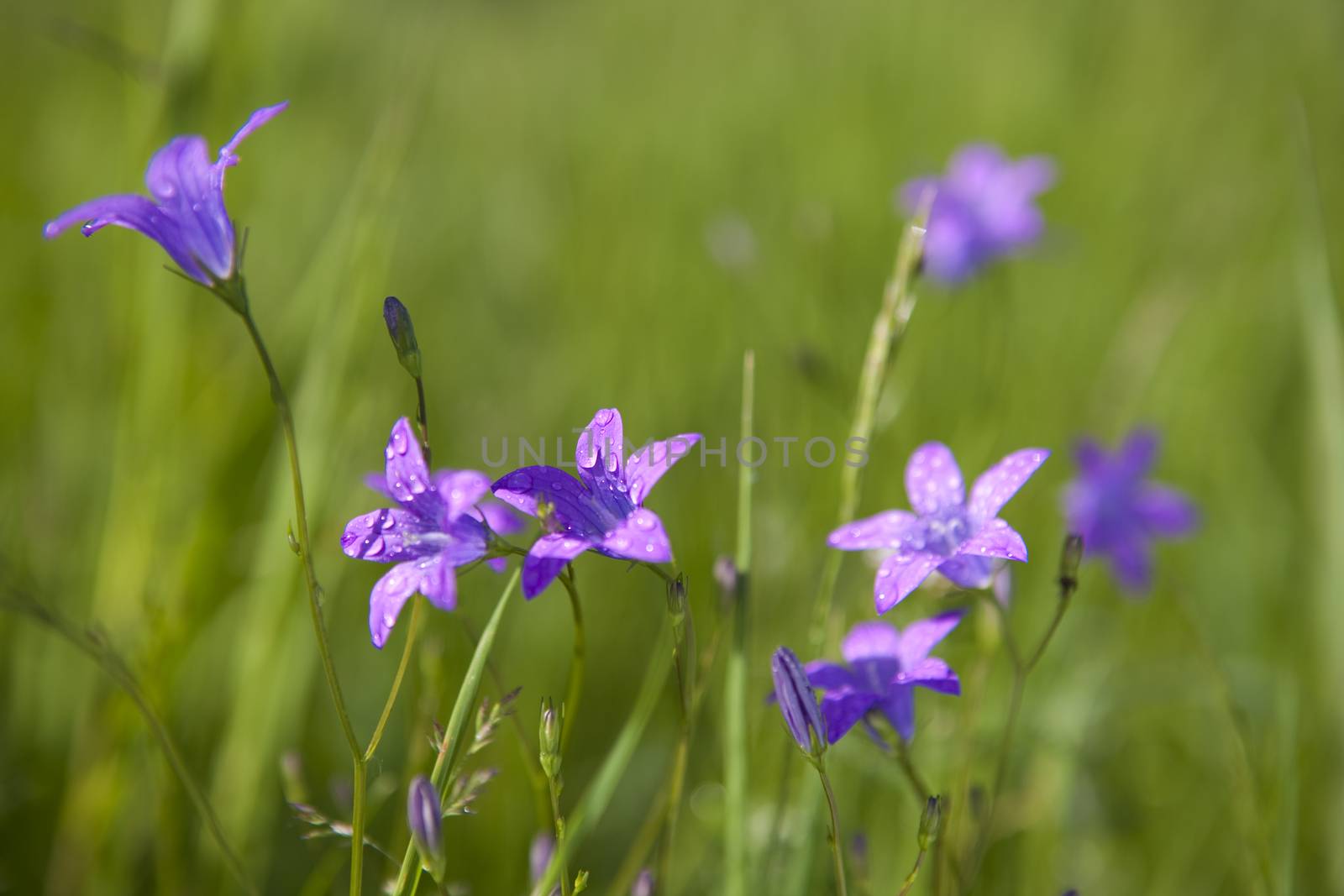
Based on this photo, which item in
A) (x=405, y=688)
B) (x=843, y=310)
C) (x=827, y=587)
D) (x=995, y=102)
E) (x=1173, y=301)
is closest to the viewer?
(x=827, y=587)

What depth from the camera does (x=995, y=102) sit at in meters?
4.55

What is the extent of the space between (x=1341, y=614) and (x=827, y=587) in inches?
52.1

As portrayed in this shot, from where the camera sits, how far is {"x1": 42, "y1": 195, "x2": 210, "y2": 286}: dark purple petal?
0.94 meters

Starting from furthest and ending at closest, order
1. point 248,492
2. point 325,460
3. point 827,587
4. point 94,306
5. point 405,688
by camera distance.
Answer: point 94,306, point 405,688, point 248,492, point 325,460, point 827,587

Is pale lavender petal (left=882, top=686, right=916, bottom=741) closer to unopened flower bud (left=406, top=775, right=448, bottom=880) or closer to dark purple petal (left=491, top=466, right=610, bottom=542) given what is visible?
dark purple petal (left=491, top=466, right=610, bottom=542)

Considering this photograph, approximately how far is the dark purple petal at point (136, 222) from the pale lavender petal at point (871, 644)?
2.77ft

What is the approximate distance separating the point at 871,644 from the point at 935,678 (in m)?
0.18

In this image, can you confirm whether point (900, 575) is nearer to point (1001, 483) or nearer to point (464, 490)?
point (1001, 483)

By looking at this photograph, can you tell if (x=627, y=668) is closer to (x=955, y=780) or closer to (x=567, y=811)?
(x=567, y=811)

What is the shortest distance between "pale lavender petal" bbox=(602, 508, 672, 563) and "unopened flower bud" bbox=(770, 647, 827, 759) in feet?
0.61

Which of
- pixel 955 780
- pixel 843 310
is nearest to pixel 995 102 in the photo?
pixel 843 310

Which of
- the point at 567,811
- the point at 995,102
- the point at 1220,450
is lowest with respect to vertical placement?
the point at 567,811

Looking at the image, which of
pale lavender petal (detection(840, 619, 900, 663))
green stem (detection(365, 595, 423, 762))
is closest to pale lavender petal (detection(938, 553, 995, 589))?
pale lavender petal (detection(840, 619, 900, 663))

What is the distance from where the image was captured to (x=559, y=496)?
1.01 meters
